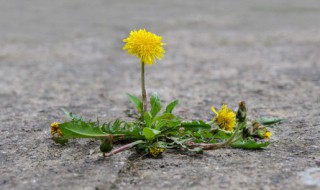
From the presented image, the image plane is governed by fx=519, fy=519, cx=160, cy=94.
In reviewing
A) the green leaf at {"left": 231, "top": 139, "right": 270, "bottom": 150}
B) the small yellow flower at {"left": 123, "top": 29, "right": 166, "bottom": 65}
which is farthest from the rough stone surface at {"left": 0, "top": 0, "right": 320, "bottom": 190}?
the small yellow flower at {"left": 123, "top": 29, "right": 166, "bottom": 65}

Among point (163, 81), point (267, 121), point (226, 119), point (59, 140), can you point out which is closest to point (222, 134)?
point (226, 119)

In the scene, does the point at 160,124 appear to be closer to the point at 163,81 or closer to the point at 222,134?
the point at 222,134

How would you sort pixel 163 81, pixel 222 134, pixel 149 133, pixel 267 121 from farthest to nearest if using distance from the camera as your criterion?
pixel 163 81, pixel 267 121, pixel 222 134, pixel 149 133

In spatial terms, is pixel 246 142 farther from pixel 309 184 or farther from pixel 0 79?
pixel 0 79

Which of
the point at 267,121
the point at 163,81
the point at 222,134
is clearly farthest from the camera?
the point at 163,81

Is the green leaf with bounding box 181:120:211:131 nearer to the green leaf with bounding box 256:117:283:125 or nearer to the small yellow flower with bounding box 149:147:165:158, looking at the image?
the small yellow flower with bounding box 149:147:165:158

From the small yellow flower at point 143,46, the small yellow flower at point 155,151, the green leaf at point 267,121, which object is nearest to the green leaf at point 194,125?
the small yellow flower at point 155,151

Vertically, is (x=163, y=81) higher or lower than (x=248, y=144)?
higher
